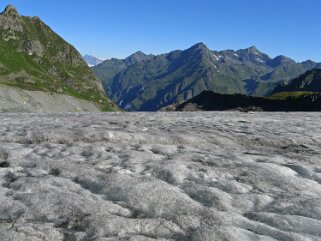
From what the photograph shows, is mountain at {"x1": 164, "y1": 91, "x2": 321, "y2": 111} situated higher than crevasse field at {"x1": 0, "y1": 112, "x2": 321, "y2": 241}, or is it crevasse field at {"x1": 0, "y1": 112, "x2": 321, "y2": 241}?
crevasse field at {"x1": 0, "y1": 112, "x2": 321, "y2": 241}

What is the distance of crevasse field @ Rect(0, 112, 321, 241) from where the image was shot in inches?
291

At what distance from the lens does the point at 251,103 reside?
6860 inches

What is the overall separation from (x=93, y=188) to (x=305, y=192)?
493 centimetres

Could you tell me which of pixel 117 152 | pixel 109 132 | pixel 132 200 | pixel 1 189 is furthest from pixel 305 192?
pixel 109 132

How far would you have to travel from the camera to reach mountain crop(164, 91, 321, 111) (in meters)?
158

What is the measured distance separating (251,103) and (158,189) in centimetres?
17000

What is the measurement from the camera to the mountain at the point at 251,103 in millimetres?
157562

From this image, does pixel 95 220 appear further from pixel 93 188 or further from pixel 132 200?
pixel 93 188

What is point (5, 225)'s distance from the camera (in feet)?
24.5

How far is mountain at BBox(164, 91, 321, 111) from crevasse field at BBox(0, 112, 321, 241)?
139 meters

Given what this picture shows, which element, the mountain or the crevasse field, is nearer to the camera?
the crevasse field

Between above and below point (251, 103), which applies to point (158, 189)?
above

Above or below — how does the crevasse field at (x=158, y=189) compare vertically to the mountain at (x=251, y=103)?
above

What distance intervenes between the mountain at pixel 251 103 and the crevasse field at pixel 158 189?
139178mm
